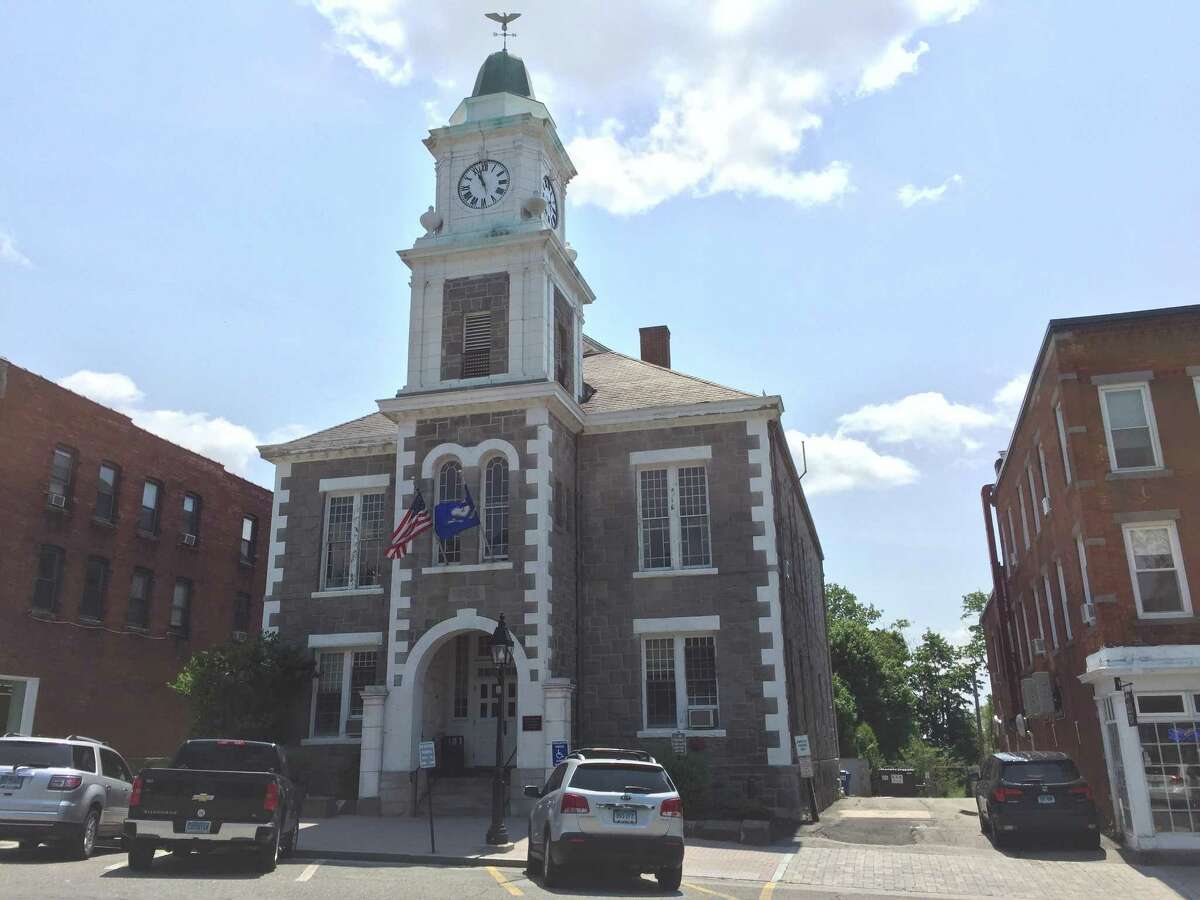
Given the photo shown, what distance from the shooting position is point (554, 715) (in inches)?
A: 840

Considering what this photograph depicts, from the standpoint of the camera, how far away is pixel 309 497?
2680 cm

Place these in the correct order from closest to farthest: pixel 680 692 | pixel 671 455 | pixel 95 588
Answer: pixel 680 692 < pixel 671 455 < pixel 95 588

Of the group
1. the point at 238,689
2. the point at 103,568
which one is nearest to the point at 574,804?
the point at 238,689

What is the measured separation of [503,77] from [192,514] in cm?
1927

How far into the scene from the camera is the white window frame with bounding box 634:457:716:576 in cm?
2398

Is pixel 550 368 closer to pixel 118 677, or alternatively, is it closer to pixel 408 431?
pixel 408 431

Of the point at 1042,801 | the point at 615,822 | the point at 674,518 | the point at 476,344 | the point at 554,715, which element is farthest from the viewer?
the point at 476,344

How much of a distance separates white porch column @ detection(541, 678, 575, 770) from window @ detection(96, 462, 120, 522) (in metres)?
18.3

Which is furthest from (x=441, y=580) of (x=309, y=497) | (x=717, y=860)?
(x=717, y=860)

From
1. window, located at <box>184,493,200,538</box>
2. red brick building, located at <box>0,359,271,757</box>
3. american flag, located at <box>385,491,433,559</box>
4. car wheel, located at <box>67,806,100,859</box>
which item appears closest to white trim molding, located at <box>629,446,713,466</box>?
american flag, located at <box>385,491,433,559</box>

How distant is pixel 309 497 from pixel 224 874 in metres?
14.6

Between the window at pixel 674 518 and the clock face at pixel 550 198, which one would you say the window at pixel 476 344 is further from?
the window at pixel 674 518

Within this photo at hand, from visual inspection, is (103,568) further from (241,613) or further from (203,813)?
(203,813)

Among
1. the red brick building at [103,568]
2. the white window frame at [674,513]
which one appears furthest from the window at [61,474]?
the white window frame at [674,513]
